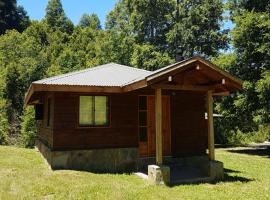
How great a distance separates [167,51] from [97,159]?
24.6 m

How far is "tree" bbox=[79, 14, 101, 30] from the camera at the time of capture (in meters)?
67.3

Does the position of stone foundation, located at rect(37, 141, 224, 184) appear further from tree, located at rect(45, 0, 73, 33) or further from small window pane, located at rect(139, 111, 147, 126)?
tree, located at rect(45, 0, 73, 33)

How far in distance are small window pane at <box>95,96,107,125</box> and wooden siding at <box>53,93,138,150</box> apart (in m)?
0.23

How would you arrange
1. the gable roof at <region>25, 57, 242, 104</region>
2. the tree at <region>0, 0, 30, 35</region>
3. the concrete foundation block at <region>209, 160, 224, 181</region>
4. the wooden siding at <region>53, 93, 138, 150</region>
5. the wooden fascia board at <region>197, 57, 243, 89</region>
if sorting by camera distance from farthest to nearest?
1. the tree at <region>0, 0, 30, 35</region>
2. the wooden siding at <region>53, 93, 138, 150</region>
3. the concrete foundation block at <region>209, 160, 224, 181</region>
4. the wooden fascia board at <region>197, 57, 243, 89</region>
5. the gable roof at <region>25, 57, 242, 104</region>

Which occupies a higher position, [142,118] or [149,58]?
[149,58]

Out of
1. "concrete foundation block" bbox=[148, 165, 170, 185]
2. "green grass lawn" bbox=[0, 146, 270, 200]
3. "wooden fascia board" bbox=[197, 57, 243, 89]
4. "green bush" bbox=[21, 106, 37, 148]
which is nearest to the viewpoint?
"green grass lawn" bbox=[0, 146, 270, 200]

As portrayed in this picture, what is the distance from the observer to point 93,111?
1302 cm

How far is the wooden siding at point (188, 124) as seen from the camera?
14305 millimetres

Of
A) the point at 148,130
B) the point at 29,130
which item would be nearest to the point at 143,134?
the point at 148,130

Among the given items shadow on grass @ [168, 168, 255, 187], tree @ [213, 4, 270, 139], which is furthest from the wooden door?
tree @ [213, 4, 270, 139]

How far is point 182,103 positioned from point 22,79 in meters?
30.8

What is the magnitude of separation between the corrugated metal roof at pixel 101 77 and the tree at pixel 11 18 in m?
51.5

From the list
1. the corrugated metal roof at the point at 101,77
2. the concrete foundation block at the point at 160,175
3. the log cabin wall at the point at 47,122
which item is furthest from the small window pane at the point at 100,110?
the concrete foundation block at the point at 160,175

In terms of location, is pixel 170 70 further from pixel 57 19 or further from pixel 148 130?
pixel 57 19
